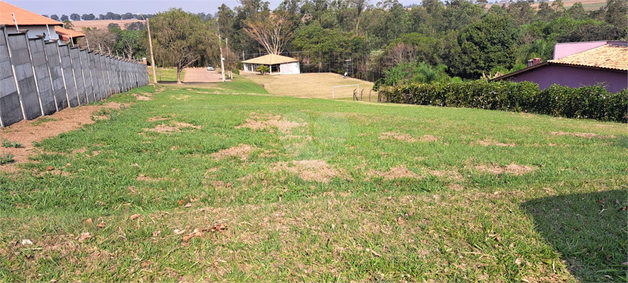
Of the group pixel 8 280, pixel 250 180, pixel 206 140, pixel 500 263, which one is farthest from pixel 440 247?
pixel 206 140

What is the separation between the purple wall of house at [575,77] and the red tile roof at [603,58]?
405 millimetres

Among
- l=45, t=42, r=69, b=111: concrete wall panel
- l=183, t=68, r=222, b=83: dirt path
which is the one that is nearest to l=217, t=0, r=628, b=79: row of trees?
l=183, t=68, r=222, b=83: dirt path

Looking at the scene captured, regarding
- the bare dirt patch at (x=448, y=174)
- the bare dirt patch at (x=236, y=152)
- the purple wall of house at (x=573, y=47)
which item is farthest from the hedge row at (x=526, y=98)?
the bare dirt patch at (x=236, y=152)

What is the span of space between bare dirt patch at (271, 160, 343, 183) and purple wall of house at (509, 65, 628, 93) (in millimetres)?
21916

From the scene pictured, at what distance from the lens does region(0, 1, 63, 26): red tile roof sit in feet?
81.5

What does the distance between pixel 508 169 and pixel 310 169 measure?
3.40 metres

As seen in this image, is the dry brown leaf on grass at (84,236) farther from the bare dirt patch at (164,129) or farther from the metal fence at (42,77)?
the metal fence at (42,77)

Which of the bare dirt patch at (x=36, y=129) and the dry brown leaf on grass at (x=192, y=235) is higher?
the bare dirt patch at (x=36, y=129)

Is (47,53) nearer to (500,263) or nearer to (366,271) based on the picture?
(366,271)

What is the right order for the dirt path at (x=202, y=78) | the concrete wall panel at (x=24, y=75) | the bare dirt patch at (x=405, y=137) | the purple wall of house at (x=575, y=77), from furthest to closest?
1. the dirt path at (x=202, y=78)
2. the purple wall of house at (x=575, y=77)
3. the bare dirt patch at (x=405, y=137)
4. the concrete wall panel at (x=24, y=75)

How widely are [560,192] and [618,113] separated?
52.4 feet

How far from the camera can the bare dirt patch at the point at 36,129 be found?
6.55 metres

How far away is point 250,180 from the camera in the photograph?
237 inches

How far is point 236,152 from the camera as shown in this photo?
7.81 m
